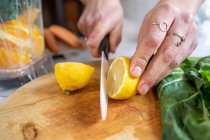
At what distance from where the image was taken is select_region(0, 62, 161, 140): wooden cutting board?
1.96 ft

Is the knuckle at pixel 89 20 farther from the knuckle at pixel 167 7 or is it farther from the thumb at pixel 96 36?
the knuckle at pixel 167 7

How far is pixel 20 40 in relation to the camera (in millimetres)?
749

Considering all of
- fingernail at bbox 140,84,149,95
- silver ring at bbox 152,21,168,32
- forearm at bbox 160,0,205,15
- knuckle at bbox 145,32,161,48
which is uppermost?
forearm at bbox 160,0,205,15

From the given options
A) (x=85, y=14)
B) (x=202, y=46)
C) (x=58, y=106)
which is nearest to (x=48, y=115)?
(x=58, y=106)

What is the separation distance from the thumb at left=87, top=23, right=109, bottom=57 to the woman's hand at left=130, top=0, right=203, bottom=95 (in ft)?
0.49

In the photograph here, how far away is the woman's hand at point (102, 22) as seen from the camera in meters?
0.82

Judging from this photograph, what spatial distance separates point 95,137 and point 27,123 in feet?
0.53

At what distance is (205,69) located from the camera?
72cm

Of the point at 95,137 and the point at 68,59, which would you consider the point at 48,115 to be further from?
the point at 68,59

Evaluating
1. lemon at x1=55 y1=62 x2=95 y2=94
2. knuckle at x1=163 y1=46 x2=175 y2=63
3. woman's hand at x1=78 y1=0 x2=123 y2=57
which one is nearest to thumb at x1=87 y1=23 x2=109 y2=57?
woman's hand at x1=78 y1=0 x2=123 y2=57

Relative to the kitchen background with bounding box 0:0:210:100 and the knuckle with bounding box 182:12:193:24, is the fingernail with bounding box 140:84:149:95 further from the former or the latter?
the kitchen background with bounding box 0:0:210:100

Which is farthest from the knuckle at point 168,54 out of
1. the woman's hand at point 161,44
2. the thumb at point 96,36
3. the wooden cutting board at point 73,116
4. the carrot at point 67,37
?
the carrot at point 67,37

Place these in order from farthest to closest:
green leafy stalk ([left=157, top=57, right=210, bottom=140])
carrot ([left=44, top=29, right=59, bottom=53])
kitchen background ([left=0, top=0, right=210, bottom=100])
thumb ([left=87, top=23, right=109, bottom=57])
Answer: carrot ([left=44, top=29, right=59, bottom=53]), kitchen background ([left=0, top=0, right=210, bottom=100]), thumb ([left=87, top=23, right=109, bottom=57]), green leafy stalk ([left=157, top=57, right=210, bottom=140])

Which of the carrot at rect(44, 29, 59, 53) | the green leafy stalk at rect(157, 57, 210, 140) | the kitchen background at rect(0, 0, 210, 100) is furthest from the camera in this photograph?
the carrot at rect(44, 29, 59, 53)
